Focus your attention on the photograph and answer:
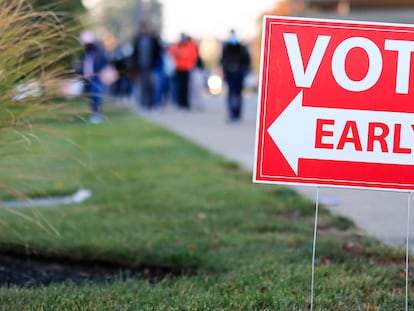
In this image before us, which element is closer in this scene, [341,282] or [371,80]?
[371,80]

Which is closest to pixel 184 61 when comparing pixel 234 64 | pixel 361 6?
pixel 234 64

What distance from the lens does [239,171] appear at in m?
10.4

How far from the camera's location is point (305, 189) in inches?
363

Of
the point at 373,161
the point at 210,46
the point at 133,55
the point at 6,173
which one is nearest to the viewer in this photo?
the point at 373,161

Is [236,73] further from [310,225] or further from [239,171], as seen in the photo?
[310,225]

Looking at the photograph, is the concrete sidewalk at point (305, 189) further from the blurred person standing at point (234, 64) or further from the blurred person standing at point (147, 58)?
the blurred person standing at point (147, 58)

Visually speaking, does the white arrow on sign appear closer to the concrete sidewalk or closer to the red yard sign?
the red yard sign

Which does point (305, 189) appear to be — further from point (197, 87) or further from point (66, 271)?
point (197, 87)

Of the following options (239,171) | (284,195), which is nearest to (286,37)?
(284,195)

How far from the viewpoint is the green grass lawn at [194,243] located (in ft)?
15.1

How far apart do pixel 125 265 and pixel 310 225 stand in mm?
1649

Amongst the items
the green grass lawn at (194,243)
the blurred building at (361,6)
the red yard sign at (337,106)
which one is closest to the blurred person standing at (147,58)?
the green grass lawn at (194,243)

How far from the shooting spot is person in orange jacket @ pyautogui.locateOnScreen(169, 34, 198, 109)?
76.0 ft

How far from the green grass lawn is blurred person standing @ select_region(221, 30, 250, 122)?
8.17 m
